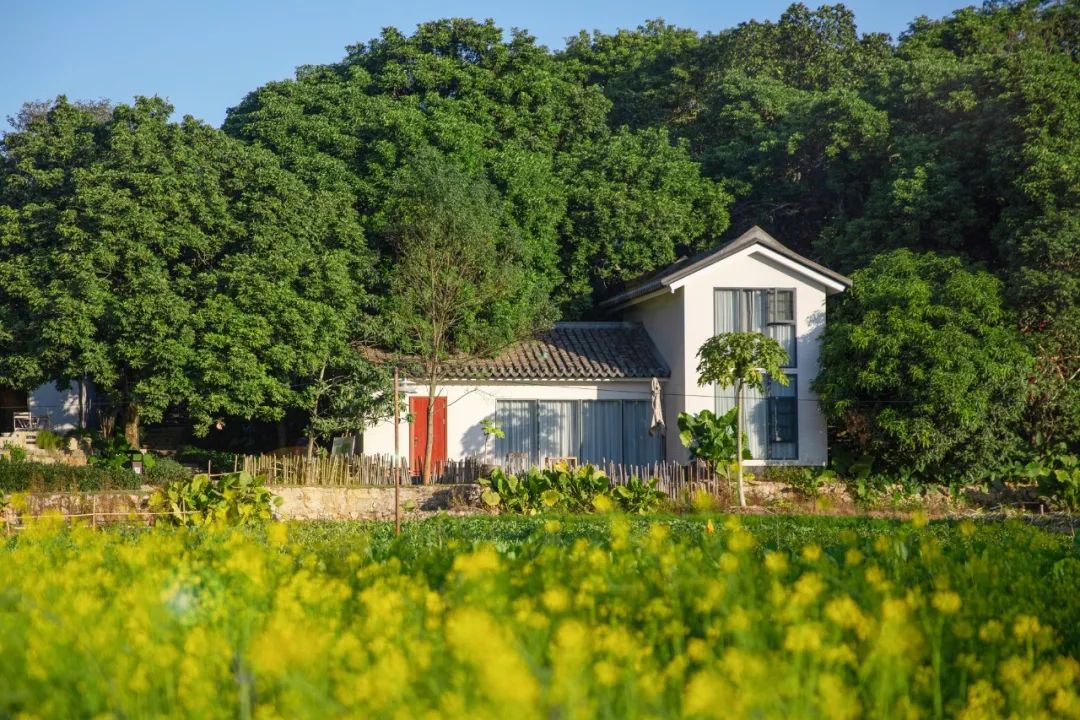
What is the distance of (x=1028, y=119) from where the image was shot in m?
27.0

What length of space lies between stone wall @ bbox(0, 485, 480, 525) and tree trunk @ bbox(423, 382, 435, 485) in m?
0.63

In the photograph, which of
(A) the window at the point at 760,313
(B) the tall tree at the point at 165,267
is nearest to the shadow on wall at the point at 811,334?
(A) the window at the point at 760,313

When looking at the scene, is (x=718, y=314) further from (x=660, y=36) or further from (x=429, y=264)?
(x=660, y=36)

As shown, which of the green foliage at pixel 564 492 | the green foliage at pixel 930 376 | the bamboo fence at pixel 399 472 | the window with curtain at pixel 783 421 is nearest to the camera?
the green foliage at pixel 564 492

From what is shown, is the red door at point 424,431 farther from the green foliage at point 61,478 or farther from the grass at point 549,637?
the grass at point 549,637

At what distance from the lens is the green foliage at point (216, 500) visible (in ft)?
66.2

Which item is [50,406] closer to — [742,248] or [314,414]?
[314,414]

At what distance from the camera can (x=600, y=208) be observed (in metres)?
31.2

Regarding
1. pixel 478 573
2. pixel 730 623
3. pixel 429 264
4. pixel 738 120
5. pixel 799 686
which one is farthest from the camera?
pixel 738 120

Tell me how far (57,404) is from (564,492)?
17298 millimetres

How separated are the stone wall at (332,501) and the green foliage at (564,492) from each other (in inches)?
31.1

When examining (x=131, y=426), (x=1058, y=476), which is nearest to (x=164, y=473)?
(x=131, y=426)

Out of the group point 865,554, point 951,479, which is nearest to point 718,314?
point 951,479

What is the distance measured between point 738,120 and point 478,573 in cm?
3315
